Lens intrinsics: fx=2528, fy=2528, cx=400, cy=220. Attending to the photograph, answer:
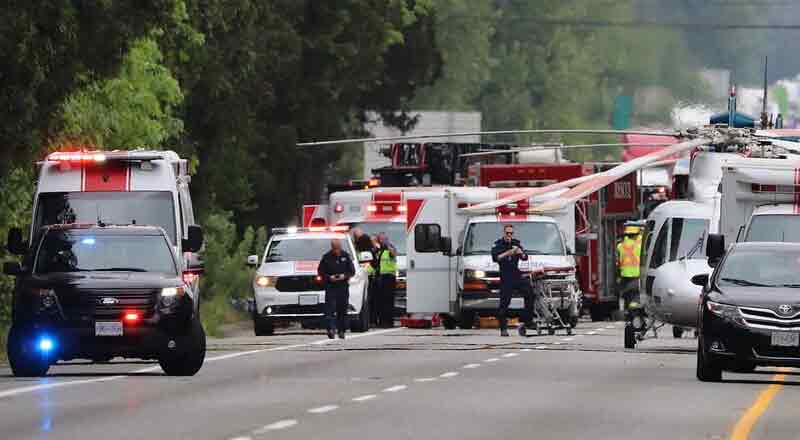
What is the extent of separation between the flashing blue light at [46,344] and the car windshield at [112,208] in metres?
5.14

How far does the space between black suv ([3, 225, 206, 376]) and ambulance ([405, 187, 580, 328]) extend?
14551mm

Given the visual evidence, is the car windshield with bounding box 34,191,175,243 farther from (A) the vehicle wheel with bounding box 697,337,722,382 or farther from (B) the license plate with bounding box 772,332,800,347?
(B) the license plate with bounding box 772,332,800,347

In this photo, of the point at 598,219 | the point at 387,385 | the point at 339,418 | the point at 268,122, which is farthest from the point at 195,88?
the point at 339,418

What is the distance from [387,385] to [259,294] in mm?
16188

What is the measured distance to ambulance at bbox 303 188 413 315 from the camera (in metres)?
48.1

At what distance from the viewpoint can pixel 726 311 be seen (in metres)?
26.6

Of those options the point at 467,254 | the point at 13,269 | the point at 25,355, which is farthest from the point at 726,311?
the point at 467,254

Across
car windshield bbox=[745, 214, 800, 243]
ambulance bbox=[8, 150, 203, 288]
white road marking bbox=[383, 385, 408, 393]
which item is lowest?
white road marking bbox=[383, 385, 408, 393]

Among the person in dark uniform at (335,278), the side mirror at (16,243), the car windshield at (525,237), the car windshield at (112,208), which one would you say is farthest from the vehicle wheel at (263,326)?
the side mirror at (16,243)

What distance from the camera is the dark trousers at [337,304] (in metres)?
38.8

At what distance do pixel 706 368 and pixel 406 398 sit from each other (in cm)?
449

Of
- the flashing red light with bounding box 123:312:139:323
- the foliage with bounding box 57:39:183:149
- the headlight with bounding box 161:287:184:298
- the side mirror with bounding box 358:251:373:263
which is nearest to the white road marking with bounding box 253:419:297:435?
the flashing red light with bounding box 123:312:139:323

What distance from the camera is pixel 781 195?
31766 millimetres

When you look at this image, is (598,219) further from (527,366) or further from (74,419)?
(74,419)
